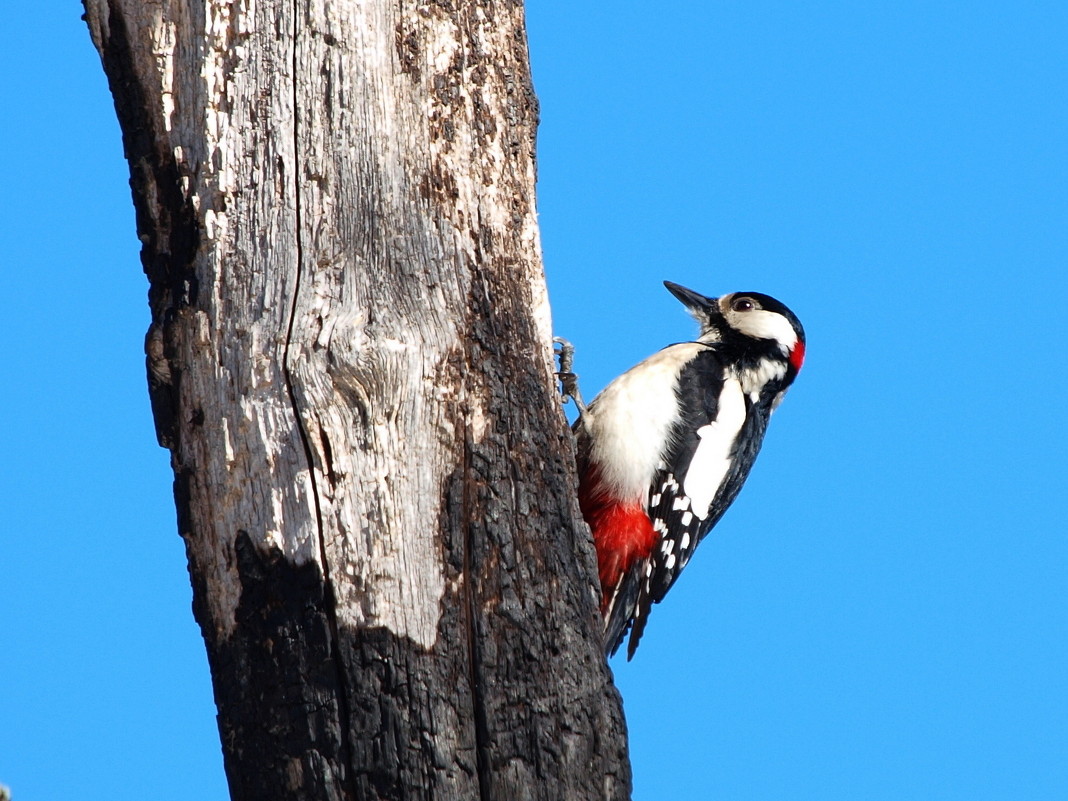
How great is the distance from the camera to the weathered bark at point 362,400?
95.5 inches

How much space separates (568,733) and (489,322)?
3.02 ft

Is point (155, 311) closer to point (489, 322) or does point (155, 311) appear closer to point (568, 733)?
point (489, 322)

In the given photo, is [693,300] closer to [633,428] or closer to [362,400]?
[633,428]

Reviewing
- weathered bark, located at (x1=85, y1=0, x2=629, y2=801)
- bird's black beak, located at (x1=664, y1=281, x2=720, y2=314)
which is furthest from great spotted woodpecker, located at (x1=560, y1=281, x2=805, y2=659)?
weathered bark, located at (x1=85, y1=0, x2=629, y2=801)

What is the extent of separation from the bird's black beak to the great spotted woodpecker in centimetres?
49

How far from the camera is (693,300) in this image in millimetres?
5105

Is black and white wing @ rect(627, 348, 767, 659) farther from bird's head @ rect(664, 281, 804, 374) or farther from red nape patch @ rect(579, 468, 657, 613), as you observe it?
bird's head @ rect(664, 281, 804, 374)

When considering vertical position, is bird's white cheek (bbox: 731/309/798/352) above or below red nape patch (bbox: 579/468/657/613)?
above

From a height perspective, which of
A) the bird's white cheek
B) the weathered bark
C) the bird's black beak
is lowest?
the weathered bark

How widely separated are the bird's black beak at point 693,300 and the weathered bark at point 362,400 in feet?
7.22

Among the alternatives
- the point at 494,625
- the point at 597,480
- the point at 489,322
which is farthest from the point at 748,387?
the point at 494,625

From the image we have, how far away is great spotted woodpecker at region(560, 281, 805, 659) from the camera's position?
4.23 metres

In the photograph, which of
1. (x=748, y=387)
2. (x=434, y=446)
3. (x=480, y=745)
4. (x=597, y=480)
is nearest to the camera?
(x=480, y=745)

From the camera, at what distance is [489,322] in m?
2.78
